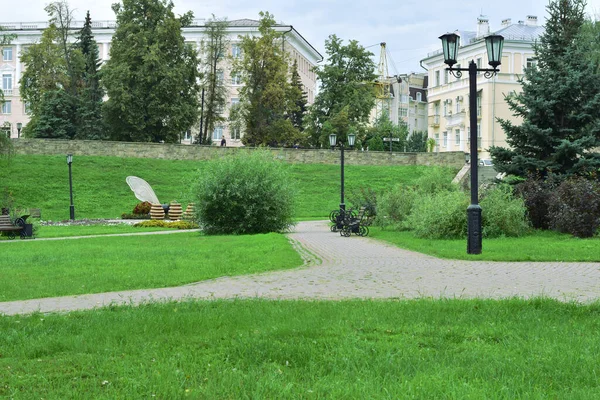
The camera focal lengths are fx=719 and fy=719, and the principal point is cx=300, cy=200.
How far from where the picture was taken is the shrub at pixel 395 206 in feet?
86.7

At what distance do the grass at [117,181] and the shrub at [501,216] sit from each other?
1875cm

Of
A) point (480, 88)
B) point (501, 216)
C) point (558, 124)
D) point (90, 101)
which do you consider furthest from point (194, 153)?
point (501, 216)

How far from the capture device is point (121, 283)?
10.1m

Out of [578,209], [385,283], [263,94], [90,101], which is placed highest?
[263,94]

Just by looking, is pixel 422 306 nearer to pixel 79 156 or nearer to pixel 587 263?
pixel 587 263

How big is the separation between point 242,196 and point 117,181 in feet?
87.4

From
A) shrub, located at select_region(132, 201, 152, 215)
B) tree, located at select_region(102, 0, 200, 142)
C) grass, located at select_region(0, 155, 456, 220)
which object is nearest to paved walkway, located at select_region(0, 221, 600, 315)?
shrub, located at select_region(132, 201, 152, 215)

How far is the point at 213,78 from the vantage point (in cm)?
6350

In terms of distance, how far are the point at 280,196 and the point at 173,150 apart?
3356 cm

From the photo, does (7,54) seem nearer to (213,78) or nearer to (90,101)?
(90,101)

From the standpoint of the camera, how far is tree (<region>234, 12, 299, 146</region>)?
6172 centimetres

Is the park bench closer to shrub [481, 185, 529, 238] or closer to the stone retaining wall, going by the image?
shrub [481, 185, 529, 238]

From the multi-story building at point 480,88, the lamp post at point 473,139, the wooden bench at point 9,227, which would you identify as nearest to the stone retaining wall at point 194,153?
the multi-story building at point 480,88

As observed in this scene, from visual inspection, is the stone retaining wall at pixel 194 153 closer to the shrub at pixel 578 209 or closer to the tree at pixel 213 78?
the tree at pixel 213 78
